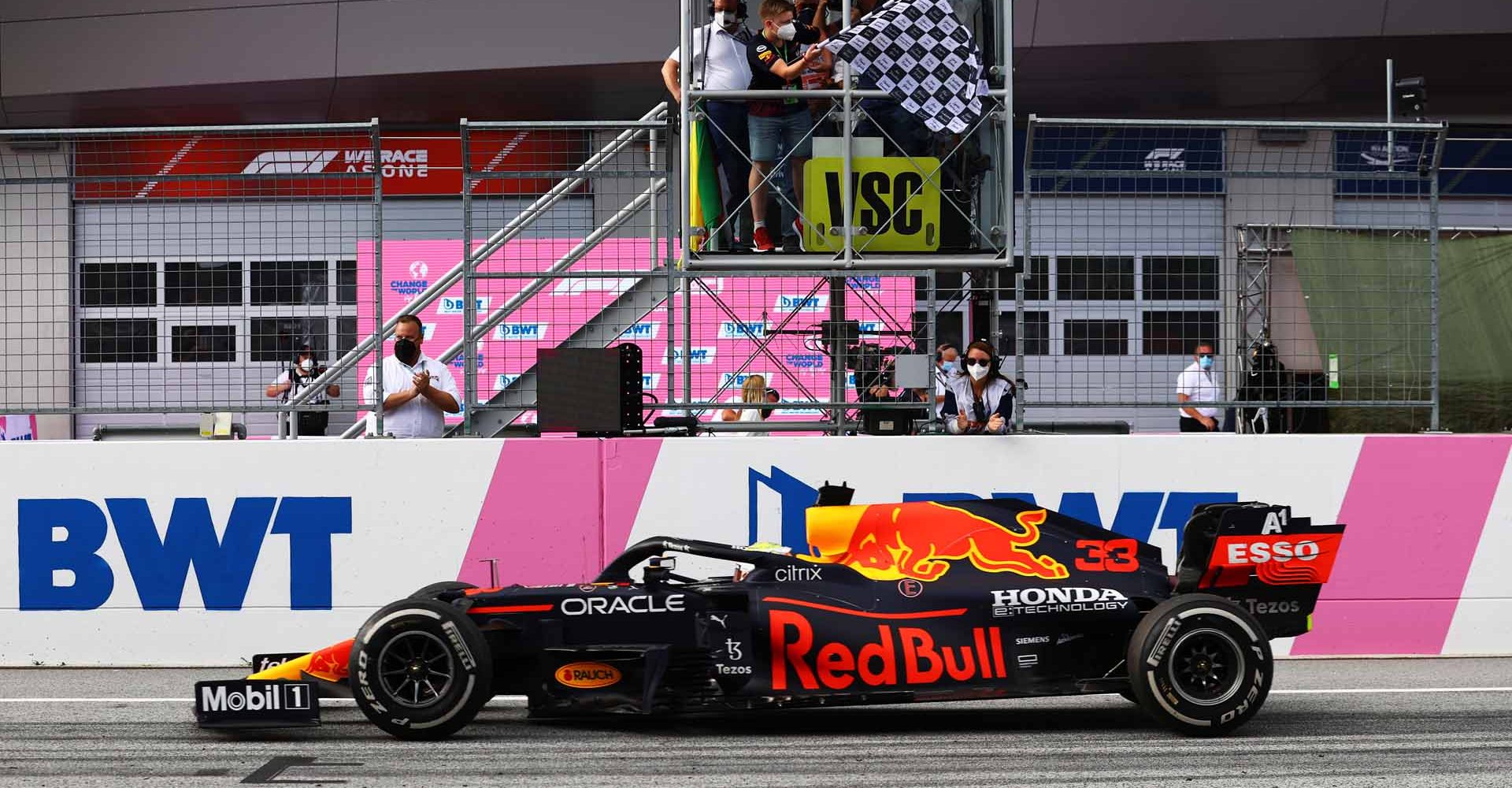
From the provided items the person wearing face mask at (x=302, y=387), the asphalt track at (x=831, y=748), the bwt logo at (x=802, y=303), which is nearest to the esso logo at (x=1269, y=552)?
the asphalt track at (x=831, y=748)

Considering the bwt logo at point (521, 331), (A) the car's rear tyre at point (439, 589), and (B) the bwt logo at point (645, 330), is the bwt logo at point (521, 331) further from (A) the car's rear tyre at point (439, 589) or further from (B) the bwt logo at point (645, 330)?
(A) the car's rear tyre at point (439, 589)

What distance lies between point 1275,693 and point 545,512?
→ 4.10m

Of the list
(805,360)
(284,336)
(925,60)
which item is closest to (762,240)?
(805,360)

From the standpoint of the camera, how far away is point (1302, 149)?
9.65m

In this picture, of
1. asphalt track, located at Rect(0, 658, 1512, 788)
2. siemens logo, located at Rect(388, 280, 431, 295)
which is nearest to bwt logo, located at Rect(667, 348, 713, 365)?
siemens logo, located at Rect(388, 280, 431, 295)

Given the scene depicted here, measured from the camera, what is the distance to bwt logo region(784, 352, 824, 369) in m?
9.89

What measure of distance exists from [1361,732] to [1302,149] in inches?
162

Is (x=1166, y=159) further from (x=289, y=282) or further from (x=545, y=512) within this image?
(x=289, y=282)

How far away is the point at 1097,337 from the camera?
9.70 m

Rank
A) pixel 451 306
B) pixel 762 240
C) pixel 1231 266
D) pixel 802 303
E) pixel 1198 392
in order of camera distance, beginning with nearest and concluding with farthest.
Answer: pixel 1231 266 < pixel 762 240 < pixel 1198 392 < pixel 802 303 < pixel 451 306

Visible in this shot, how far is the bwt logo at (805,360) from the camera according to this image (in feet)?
32.4

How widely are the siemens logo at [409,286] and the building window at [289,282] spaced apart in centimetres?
90

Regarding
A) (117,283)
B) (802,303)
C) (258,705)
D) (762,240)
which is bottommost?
(258,705)

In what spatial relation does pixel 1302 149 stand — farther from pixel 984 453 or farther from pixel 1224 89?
pixel 1224 89
